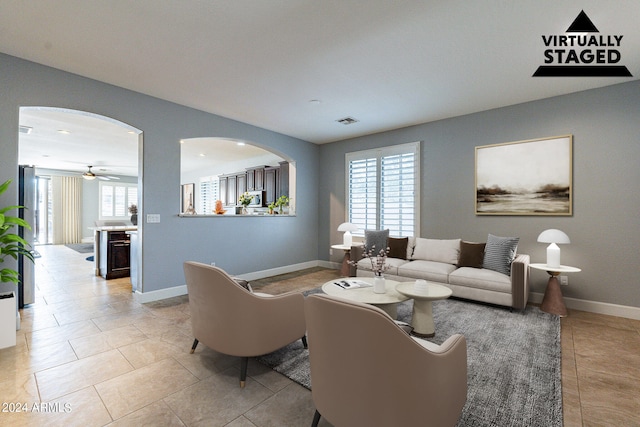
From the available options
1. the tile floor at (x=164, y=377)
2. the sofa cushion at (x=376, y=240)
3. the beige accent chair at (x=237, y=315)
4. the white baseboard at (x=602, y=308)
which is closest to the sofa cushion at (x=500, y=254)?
the white baseboard at (x=602, y=308)

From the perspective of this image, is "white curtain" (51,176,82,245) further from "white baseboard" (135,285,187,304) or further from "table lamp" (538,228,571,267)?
"table lamp" (538,228,571,267)

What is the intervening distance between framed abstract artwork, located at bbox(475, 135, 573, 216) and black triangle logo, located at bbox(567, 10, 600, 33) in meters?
1.74

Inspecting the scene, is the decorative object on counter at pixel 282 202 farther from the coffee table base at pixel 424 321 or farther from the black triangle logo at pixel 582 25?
the black triangle logo at pixel 582 25

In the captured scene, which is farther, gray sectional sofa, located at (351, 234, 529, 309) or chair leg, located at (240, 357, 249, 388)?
gray sectional sofa, located at (351, 234, 529, 309)

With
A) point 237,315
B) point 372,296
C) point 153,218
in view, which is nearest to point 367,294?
point 372,296

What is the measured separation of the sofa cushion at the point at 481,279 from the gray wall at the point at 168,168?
11.1 feet

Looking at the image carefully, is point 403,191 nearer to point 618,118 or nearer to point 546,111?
point 546,111

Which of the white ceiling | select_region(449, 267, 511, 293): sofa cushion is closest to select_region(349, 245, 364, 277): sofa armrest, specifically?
select_region(449, 267, 511, 293): sofa cushion

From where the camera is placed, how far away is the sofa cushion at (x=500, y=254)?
3.81 meters

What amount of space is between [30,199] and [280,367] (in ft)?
13.4

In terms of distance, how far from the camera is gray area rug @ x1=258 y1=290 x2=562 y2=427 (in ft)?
5.89

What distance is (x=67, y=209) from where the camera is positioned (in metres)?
10.4

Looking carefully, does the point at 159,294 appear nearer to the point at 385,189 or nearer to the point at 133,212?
the point at 133,212

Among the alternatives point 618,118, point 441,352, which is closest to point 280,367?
point 441,352
